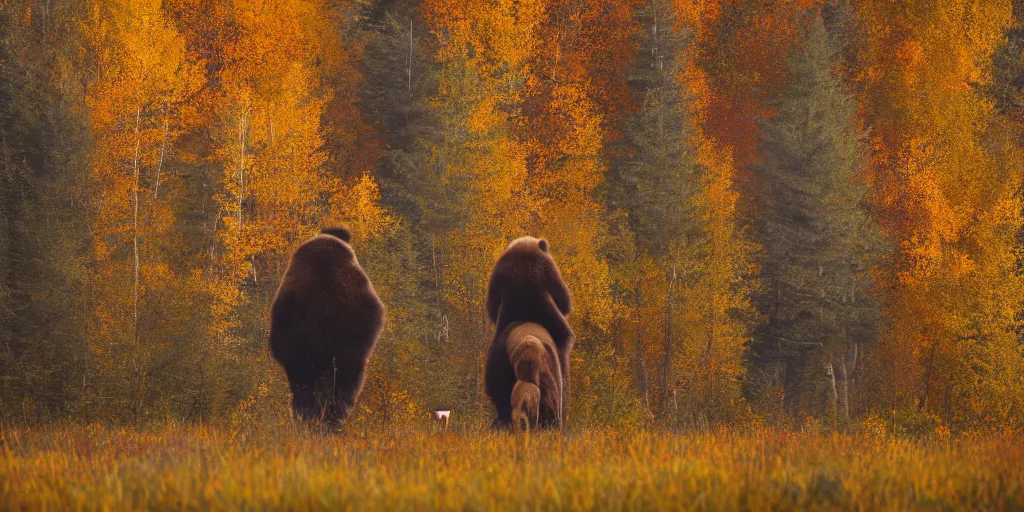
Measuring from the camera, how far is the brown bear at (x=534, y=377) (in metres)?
8.02

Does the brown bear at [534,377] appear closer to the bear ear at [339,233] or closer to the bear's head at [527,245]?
the bear's head at [527,245]

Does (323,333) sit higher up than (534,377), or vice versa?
(323,333)

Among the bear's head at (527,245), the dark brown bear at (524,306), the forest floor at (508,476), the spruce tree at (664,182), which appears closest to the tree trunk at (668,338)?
the spruce tree at (664,182)

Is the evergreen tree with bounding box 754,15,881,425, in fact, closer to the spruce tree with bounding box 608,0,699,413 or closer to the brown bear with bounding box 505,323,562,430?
the spruce tree with bounding box 608,0,699,413

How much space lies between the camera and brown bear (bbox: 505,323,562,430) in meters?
8.02

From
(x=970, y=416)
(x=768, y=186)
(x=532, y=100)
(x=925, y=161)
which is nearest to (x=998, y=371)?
(x=970, y=416)

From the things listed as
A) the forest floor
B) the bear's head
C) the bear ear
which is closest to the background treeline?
the bear ear

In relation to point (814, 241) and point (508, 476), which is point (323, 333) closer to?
point (508, 476)

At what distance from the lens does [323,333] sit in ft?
30.2

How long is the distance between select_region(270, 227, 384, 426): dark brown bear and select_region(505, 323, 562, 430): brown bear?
1.44 metres

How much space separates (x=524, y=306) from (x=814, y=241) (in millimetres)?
26774

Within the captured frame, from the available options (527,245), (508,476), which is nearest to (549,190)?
(527,245)

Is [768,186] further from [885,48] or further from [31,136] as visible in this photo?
[31,136]

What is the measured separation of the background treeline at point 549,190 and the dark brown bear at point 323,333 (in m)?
12.1
